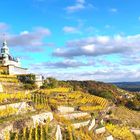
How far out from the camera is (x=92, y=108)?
73312 millimetres

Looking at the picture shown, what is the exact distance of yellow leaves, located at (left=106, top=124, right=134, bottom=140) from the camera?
63247 millimetres

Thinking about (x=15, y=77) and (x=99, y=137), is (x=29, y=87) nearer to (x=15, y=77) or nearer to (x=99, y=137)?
(x=15, y=77)

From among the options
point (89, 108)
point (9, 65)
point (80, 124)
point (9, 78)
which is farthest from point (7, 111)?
point (9, 65)

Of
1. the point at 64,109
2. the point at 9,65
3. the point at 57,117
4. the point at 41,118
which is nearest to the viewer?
the point at 41,118

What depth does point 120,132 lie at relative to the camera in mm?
65000

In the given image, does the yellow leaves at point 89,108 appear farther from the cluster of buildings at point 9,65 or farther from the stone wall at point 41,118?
the stone wall at point 41,118

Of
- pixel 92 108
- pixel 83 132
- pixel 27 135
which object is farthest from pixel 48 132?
pixel 92 108

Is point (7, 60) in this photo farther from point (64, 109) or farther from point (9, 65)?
point (64, 109)

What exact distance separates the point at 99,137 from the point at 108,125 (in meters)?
13.0

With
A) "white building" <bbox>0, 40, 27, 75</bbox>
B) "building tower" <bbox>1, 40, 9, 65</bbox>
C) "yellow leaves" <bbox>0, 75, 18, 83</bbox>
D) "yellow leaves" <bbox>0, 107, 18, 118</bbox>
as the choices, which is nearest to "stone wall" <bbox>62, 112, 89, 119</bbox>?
"yellow leaves" <bbox>0, 107, 18, 118</bbox>

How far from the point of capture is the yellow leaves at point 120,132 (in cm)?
6325

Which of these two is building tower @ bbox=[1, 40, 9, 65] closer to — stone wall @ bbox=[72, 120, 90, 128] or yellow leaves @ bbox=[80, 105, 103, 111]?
yellow leaves @ bbox=[80, 105, 103, 111]

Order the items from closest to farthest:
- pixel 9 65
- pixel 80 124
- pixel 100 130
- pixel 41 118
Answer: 1. pixel 41 118
2. pixel 80 124
3. pixel 100 130
4. pixel 9 65

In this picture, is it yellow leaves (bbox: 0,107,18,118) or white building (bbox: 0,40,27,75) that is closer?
yellow leaves (bbox: 0,107,18,118)
